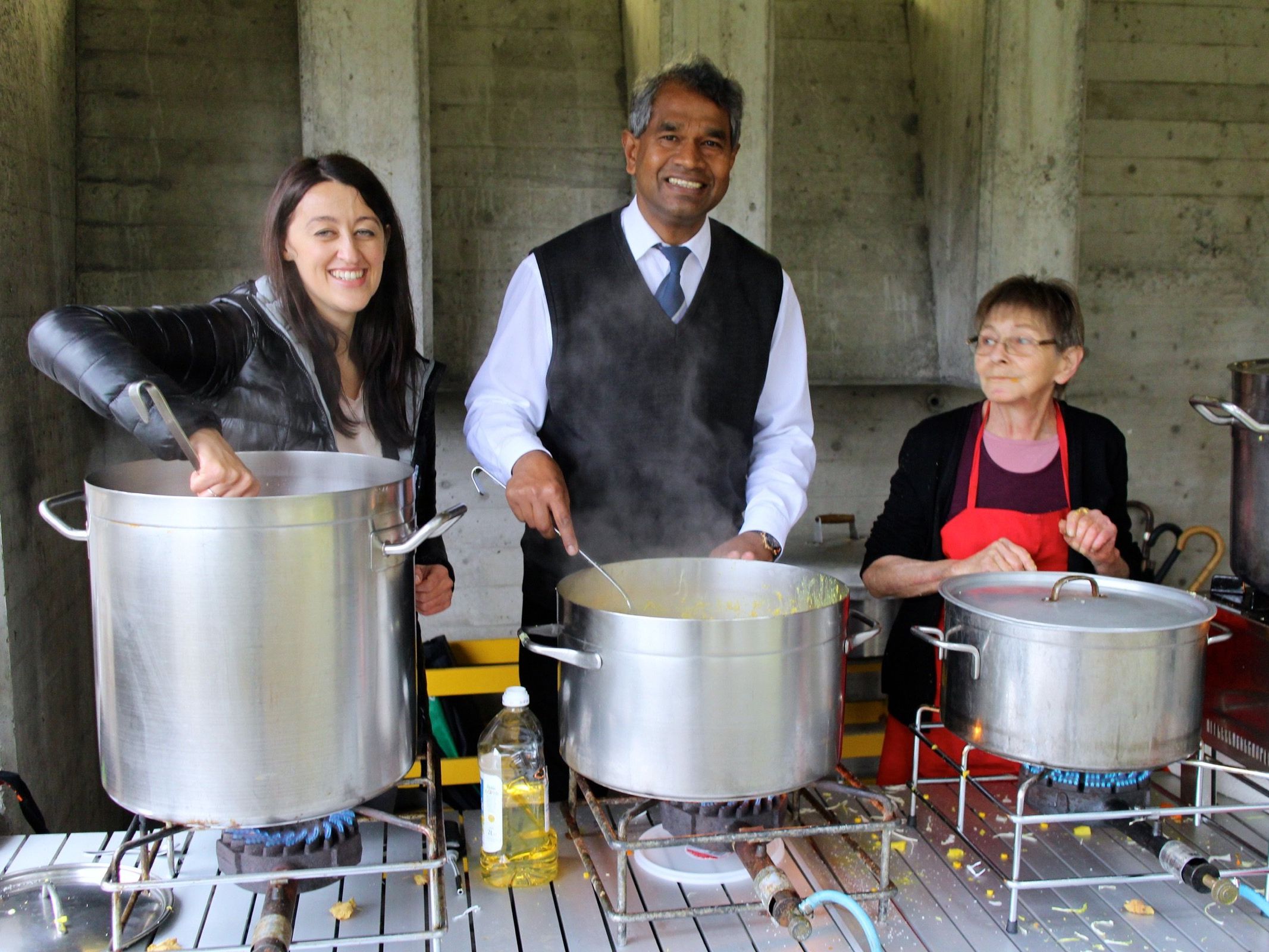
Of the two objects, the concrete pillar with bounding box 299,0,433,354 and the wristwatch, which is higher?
the concrete pillar with bounding box 299,0,433,354

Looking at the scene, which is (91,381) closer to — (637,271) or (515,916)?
(515,916)

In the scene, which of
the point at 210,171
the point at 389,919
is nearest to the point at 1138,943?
the point at 389,919

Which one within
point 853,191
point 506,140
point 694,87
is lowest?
point 694,87

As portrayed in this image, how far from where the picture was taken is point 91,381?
1.40 m

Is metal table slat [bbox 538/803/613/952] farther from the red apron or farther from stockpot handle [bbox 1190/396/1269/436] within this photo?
stockpot handle [bbox 1190/396/1269/436]

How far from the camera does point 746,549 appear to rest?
197cm

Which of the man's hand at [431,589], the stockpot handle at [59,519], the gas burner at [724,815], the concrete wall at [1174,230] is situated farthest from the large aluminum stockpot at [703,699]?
the concrete wall at [1174,230]

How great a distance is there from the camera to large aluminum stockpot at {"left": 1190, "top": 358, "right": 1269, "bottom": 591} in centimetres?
179

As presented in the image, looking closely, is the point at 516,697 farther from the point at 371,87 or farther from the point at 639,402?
the point at 371,87

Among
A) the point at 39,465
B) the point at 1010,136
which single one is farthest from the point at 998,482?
the point at 39,465

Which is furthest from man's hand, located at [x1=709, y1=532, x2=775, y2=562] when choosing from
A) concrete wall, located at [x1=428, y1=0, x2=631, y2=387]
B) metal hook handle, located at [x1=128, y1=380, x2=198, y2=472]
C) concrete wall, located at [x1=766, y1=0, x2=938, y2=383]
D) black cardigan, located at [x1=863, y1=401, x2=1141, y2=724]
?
concrete wall, located at [x1=766, y1=0, x2=938, y2=383]

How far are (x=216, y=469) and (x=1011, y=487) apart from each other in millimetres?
1700

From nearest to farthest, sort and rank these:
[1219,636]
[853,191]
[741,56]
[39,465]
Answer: [1219,636] → [39,465] → [741,56] → [853,191]

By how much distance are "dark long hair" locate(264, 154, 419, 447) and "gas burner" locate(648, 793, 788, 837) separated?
840 millimetres
